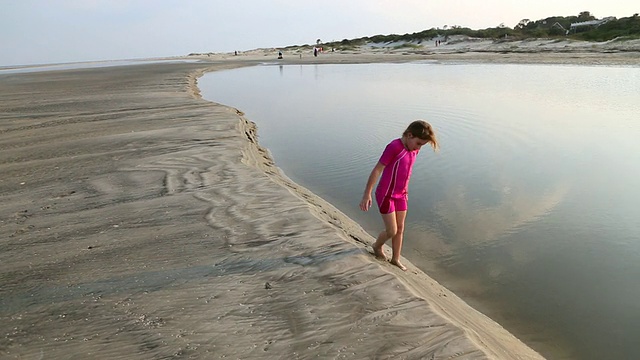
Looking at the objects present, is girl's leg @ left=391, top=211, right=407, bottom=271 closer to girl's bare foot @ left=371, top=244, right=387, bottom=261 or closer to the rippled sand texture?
girl's bare foot @ left=371, top=244, right=387, bottom=261

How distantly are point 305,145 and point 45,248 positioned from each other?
21.5 ft

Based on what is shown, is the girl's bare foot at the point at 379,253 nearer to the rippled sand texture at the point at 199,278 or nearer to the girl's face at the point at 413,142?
the rippled sand texture at the point at 199,278

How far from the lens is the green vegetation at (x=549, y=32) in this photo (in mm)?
39750

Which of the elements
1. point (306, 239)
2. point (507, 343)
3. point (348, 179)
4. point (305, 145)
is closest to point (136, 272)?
point (306, 239)

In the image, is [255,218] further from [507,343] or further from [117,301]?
[507,343]

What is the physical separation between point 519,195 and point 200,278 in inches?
184

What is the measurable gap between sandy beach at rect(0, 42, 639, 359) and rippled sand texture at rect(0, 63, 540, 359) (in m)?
0.01

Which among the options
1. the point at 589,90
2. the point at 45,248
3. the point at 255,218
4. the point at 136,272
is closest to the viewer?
the point at 136,272

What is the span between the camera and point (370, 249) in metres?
4.19

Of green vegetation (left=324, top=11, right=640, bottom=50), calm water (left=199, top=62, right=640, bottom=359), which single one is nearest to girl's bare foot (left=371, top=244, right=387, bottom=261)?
calm water (left=199, top=62, right=640, bottom=359)

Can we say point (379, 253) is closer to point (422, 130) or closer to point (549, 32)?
point (422, 130)

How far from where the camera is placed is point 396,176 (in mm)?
3809

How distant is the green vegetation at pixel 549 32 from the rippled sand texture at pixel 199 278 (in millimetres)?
39708

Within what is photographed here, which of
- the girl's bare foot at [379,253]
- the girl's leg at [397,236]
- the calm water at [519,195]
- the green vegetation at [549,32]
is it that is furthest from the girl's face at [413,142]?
the green vegetation at [549,32]
